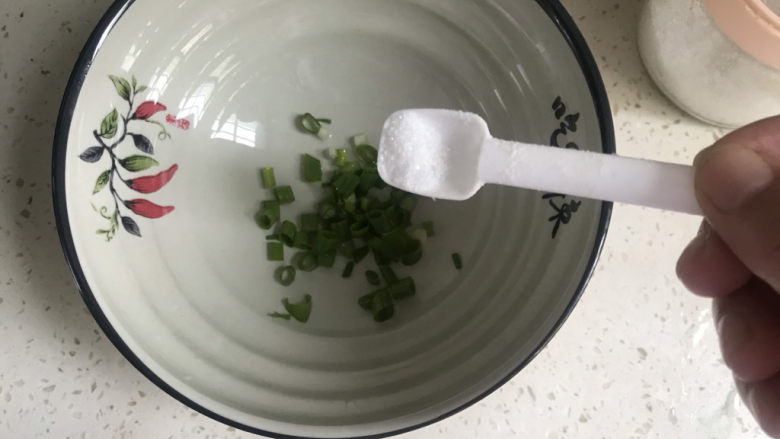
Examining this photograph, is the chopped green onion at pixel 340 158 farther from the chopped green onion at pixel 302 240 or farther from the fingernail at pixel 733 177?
the fingernail at pixel 733 177

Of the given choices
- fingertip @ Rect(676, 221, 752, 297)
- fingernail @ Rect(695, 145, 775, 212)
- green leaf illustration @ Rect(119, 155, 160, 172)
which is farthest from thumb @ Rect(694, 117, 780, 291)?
green leaf illustration @ Rect(119, 155, 160, 172)

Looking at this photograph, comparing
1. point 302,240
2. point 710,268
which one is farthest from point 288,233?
point 710,268

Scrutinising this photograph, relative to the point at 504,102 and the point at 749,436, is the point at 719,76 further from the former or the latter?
the point at 749,436

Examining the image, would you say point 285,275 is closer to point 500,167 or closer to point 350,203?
point 350,203

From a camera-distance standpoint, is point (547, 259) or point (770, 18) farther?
point (547, 259)

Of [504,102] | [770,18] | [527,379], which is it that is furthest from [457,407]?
[770,18]

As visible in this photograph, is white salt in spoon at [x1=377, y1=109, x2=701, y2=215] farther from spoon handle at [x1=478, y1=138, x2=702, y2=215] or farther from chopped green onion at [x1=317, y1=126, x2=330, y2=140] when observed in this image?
chopped green onion at [x1=317, y1=126, x2=330, y2=140]
